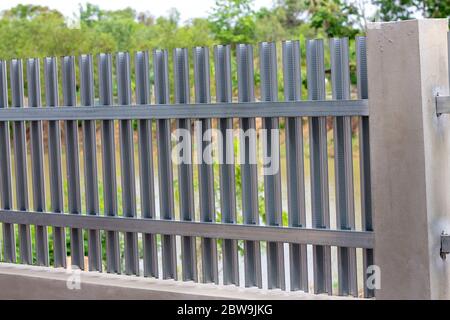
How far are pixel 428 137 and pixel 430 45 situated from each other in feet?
1.33

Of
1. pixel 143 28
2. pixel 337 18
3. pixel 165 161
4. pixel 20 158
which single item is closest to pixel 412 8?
pixel 337 18

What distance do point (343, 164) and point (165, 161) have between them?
37.9 inches

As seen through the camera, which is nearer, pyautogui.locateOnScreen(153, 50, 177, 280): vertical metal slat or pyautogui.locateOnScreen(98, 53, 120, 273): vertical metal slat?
pyautogui.locateOnScreen(153, 50, 177, 280): vertical metal slat

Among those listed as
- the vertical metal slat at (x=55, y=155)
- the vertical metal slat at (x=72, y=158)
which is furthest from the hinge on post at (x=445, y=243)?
the vertical metal slat at (x=55, y=155)

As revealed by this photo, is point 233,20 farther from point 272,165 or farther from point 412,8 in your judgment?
point 272,165

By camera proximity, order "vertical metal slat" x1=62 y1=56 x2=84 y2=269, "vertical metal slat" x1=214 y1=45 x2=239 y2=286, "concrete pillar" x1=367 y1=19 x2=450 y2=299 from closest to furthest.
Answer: "concrete pillar" x1=367 y1=19 x2=450 y2=299 < "vertical metal slat" x1=214 y1=45 x2=239 y2=286 < "vertical metal slat" x1=62 y1=56 x2=84 y2=269

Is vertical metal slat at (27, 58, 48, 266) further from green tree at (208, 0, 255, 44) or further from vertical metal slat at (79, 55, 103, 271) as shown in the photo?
green tree at (208, 0, 255, 44)

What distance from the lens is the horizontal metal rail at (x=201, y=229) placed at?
3.92 metres

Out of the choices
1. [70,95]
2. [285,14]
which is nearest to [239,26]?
[285,14]

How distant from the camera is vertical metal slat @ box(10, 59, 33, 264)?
4824mm

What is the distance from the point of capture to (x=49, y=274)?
467 cm

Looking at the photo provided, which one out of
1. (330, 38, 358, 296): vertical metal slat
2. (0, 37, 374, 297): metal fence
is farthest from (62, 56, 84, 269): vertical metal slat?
(330, 38, 358, 296): vertical metal slat
